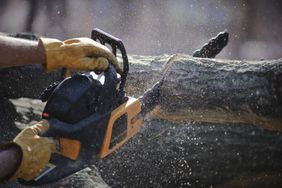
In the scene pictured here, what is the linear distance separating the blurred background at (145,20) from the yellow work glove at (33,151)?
204 inches

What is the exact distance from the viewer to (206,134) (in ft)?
9.65

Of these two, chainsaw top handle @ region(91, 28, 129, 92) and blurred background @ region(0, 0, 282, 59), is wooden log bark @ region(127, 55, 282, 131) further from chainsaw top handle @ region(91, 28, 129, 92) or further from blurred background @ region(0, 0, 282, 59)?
blurred background @ region(0, 0, 282, 59)

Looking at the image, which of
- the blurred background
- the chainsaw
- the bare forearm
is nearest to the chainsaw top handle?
the chainsaw

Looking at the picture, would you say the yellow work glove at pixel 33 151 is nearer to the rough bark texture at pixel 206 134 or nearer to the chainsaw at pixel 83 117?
the chainsaw at pixel 83 117

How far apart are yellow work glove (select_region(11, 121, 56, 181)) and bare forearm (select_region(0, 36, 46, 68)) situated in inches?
15.7

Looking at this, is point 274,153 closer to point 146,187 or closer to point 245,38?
point 146,187

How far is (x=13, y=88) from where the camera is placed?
370cm

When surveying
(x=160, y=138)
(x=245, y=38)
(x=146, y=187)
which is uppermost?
(x=245, y=38)

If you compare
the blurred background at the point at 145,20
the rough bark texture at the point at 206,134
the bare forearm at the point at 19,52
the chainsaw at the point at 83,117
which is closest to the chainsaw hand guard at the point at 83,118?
the chainsaw at the point at 83,117

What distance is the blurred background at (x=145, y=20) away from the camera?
6.93 metres

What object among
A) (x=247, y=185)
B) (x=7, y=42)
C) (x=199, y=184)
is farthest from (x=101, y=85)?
(x=247, y=185)

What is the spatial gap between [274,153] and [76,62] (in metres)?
1.66

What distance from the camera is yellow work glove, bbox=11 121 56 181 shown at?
1940mm

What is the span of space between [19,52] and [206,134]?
5.12 ft
